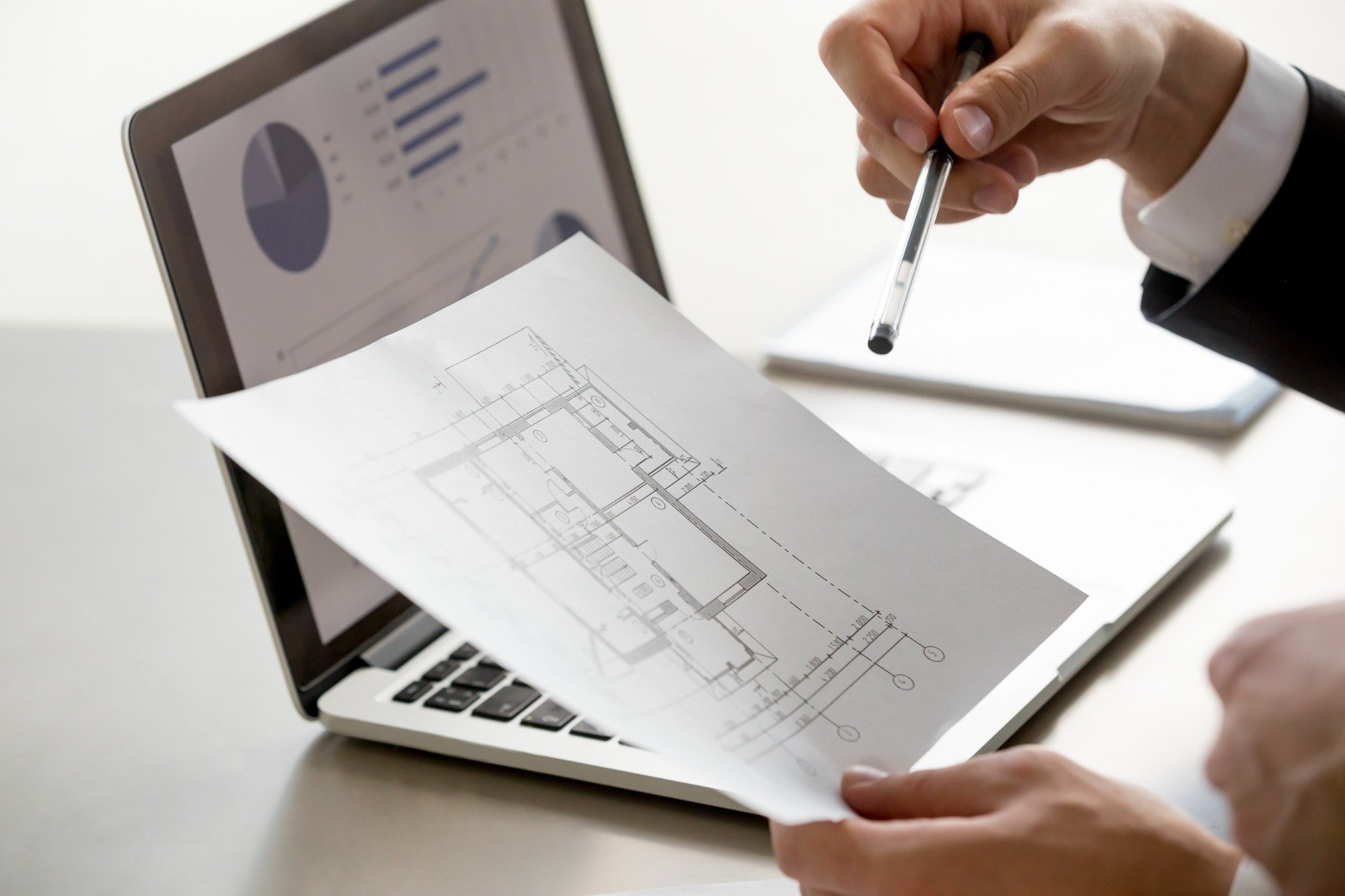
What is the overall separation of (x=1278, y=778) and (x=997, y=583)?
0.13 metres

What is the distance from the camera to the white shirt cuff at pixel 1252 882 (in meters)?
0.41

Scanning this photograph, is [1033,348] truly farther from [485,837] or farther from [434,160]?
[485,837]

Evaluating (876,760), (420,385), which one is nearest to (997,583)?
(876,760)

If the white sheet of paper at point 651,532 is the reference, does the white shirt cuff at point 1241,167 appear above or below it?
above

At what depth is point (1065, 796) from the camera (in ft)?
1.42

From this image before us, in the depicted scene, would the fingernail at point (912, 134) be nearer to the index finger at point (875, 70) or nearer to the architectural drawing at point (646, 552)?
the index finger at point (875, 70)

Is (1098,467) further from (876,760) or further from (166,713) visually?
(166,713)

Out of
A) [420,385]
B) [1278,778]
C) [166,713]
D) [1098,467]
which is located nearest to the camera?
[1278,778]

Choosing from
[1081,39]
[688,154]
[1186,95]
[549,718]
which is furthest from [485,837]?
[688,154]

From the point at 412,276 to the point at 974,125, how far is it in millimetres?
310

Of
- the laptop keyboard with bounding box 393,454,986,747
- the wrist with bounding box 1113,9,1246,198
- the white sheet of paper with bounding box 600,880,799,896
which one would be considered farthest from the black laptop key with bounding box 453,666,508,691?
the wrist with bounding box 1113,9,1246,198

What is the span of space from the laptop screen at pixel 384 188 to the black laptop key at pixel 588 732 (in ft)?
0.48

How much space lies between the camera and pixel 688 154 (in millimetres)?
1354

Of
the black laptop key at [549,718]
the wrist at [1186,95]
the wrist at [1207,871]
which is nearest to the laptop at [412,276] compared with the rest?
the black laptop key at [549,718]
